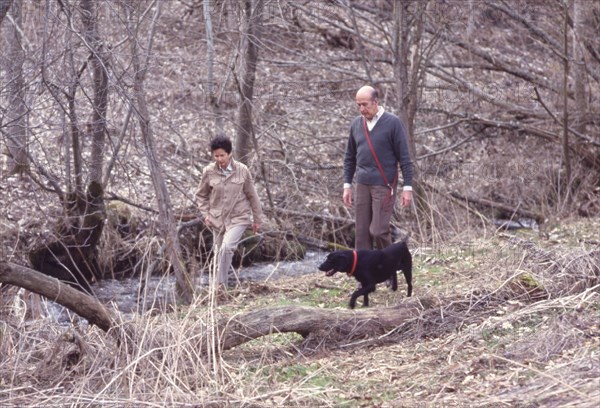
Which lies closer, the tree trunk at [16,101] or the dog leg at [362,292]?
the tree trunk at [16,101]

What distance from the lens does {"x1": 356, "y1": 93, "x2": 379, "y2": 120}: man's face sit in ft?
28.3

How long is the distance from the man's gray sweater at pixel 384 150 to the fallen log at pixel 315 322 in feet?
5.33

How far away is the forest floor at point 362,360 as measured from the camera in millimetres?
5758

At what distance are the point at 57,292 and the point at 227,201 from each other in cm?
343

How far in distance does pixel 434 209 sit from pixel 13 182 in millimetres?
6321

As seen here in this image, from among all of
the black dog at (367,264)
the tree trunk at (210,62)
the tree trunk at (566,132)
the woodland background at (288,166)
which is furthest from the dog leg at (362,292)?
the tree trunk at (566,132)

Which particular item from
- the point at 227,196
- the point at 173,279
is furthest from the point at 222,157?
the point at 173,279

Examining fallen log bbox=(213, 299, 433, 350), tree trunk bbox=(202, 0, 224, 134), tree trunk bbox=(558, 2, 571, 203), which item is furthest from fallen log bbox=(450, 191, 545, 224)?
fallen log bbox=(213, 299, 433, 350)

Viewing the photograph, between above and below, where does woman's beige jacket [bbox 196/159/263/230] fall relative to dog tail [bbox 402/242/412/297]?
above

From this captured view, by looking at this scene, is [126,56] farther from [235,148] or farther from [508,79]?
[508,79]

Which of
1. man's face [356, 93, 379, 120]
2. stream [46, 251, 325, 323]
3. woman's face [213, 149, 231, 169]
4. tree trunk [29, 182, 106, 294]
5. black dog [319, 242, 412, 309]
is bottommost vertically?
stream [46, 251, 325, 323]

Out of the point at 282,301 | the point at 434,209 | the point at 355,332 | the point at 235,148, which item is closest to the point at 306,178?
the point at 235,148

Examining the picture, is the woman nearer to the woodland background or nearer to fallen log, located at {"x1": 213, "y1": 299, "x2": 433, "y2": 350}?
the woodland background

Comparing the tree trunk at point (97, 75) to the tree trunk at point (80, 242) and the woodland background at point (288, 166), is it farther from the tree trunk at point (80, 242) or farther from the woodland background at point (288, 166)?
the tree trunk at point (80, 242)
